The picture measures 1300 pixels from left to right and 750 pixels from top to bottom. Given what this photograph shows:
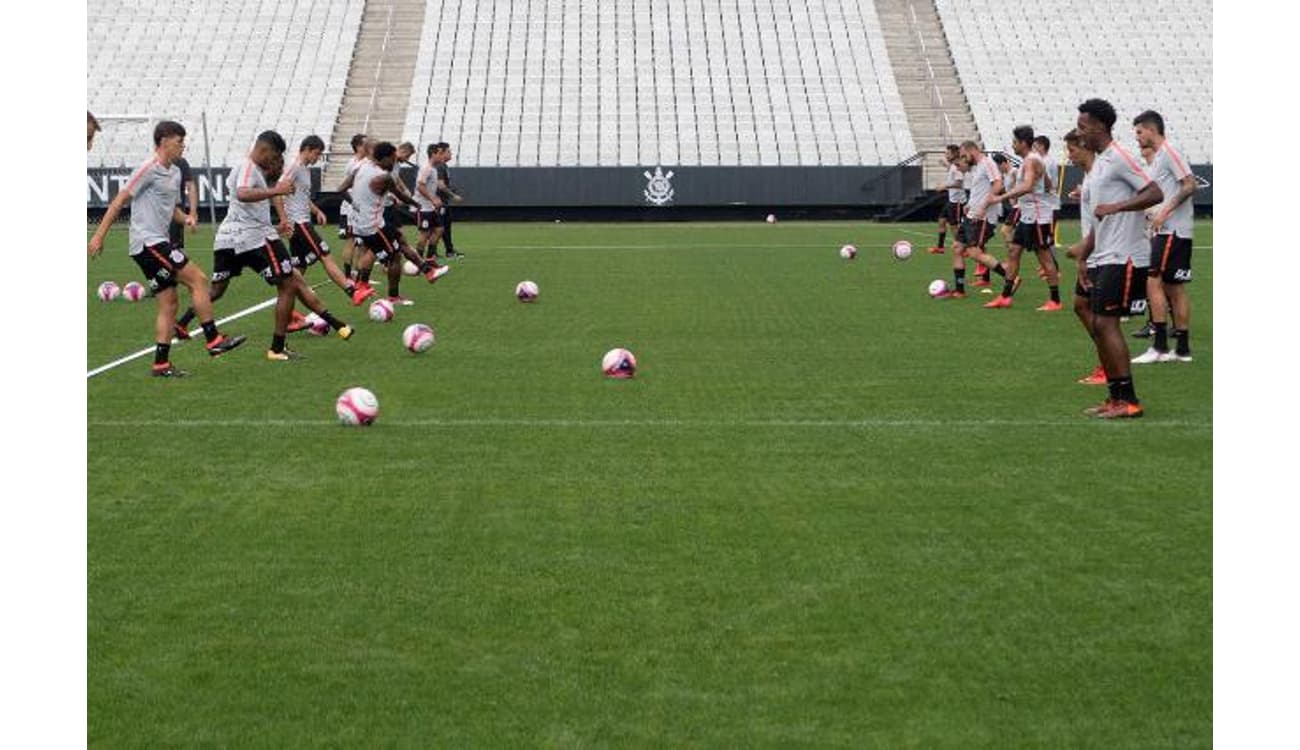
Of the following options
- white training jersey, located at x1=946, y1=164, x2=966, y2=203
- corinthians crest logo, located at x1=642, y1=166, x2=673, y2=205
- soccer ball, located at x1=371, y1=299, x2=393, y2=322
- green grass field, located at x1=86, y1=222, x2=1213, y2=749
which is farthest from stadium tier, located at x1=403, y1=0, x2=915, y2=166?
green grass field, located at x1=86, y1=222, x2=1213, y2=749

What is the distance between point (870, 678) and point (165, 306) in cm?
977

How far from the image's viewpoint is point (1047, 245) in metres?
20.9

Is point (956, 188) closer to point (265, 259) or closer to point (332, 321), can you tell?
point (332, 321)

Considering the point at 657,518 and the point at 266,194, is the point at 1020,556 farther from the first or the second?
the point at 266,194

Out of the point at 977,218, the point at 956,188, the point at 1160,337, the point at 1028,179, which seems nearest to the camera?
the point at 1160,337

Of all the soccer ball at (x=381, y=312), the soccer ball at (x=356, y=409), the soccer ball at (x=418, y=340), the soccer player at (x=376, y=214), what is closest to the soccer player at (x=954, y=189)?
the soccer player at (x=376, y=214)

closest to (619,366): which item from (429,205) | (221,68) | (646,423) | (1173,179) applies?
(646,423)

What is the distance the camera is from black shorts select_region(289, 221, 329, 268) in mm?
18688

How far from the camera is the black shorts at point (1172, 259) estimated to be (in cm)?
1491

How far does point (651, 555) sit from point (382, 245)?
44.8 feet

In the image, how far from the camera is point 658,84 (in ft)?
185

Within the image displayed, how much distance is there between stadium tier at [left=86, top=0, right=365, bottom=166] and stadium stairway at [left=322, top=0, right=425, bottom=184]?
45cm

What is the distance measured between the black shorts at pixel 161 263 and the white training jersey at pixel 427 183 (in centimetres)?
1294

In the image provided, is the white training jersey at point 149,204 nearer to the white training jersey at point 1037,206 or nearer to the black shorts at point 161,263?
the black shorts at point 161,263
